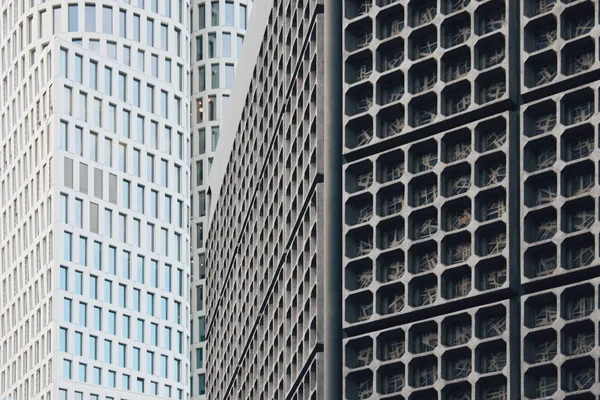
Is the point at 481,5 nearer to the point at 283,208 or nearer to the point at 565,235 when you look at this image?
the point at 565,235

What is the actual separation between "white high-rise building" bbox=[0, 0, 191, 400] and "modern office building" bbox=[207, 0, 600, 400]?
288 feet

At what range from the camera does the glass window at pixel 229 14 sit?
130500 mm

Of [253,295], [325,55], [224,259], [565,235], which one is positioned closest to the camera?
[565,235]

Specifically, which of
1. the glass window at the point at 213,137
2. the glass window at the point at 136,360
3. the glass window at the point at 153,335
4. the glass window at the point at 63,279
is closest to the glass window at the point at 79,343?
the glass window at the point at 63,279

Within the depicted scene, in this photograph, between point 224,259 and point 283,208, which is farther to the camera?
point 224,259

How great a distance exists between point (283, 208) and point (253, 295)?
145 inches

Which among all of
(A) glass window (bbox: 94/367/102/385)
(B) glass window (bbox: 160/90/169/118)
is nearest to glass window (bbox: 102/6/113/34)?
(B) glass window (bbox: 160/90/169/118)

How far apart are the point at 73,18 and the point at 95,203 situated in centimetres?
1412

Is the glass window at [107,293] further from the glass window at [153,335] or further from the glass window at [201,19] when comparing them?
the glass window at [201,19]

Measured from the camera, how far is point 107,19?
4540 inches

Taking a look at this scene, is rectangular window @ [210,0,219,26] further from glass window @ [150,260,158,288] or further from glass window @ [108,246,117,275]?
glass window @ [108,246,117,275]

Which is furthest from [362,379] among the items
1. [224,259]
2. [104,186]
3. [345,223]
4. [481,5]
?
[104,186]

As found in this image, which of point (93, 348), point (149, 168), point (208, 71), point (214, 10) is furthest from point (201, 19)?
point (93, 348)

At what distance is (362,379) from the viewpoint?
18.3 meters
